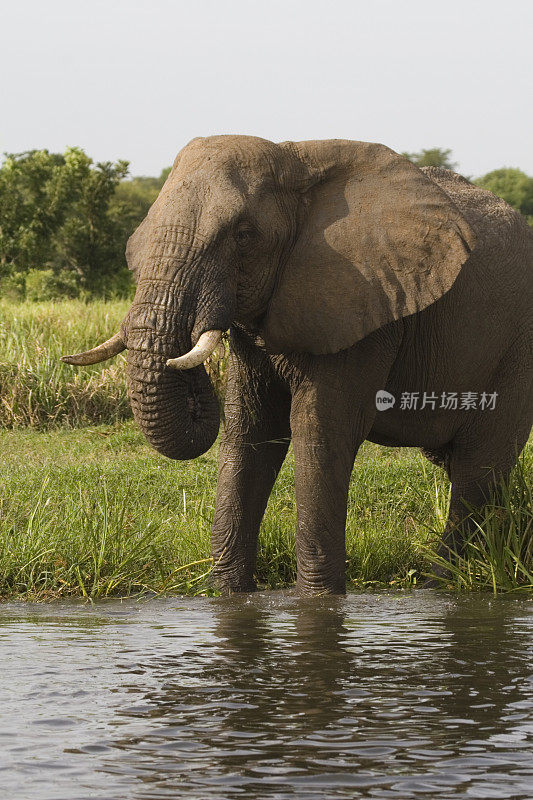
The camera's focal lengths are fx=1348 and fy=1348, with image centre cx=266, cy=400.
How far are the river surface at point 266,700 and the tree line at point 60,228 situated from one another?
21.0 metres

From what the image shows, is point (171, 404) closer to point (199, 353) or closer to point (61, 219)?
point (199, 353)

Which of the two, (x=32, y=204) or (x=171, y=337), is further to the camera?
(x=32, y=204)

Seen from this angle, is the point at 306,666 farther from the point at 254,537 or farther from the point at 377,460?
the point at 377,460

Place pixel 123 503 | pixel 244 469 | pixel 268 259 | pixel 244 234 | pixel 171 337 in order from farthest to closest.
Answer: pixel 123 503 < pixel 244 469 < pixel 268 259 < pixel 244 234 < pixel 171 337

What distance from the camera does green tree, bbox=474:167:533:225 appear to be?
63.4 meters

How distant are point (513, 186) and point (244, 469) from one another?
6173cm

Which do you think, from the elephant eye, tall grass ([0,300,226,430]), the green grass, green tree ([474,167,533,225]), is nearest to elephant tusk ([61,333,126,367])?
the elephant eye

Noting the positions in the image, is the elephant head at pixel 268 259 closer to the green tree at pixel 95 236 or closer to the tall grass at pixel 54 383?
the tall grass at pixel 54 383

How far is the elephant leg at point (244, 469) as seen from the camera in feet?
24.7

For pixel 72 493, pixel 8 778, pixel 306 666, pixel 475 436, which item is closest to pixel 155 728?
pixel 8 778

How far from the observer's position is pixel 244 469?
7.61m

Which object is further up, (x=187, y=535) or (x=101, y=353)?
(x=101, y=353)

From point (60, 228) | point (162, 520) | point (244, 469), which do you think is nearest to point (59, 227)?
point (60, 228)

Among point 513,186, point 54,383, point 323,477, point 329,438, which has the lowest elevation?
point 323,477
